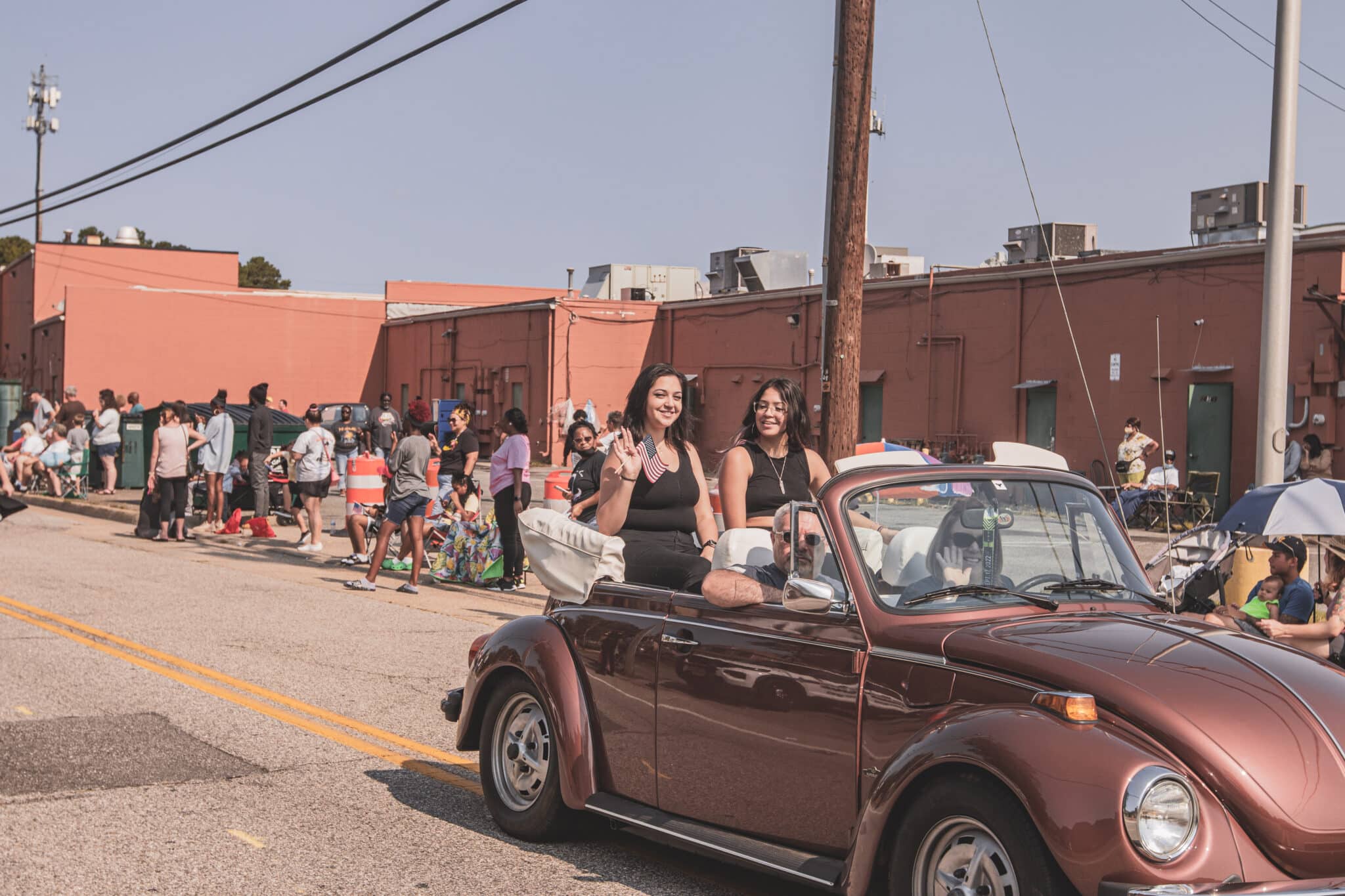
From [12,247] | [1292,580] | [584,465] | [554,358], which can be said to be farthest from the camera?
[12,247]

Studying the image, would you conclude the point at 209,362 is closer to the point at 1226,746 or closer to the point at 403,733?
the point at 403,733

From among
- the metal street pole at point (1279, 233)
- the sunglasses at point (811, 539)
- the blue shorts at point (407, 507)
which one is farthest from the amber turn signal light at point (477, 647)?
the blue shorts at point (407, 507)

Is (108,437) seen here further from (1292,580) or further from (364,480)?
(1292,580)

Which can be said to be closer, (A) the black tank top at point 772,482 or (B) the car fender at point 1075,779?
(B) the car fender at point 1075,779

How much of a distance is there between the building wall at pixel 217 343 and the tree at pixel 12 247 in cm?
4629

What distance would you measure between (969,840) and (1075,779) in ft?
1.46

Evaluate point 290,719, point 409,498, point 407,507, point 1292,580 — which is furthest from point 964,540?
point 407,507

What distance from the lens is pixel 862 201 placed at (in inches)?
453

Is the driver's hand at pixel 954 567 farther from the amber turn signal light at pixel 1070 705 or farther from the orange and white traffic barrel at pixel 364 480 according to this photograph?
the orange and white traffic barrel at pixel 364 480

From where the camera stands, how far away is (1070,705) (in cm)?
393

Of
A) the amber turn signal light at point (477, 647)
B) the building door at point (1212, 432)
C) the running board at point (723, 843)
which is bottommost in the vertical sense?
the running board at point (723, 843)

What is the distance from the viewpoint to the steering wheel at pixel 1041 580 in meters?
4.87

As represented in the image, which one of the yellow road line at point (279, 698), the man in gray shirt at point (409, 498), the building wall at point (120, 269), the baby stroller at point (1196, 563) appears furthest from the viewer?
the building wall at point (120, 269)

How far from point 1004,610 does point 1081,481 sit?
2.99 ft
